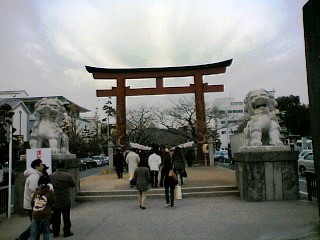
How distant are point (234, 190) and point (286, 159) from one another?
93.5 inches

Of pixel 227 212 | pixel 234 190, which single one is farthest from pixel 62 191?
pixel 234 190

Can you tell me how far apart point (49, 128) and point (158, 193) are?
14.7 feet

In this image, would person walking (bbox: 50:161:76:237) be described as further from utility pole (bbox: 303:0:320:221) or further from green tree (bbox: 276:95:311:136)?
green tree (bbox: 276:95:311:136)

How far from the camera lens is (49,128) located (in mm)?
11328

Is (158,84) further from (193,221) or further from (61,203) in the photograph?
(61,203)

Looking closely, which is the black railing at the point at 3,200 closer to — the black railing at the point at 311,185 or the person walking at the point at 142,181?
the person walking at the point at 142,181

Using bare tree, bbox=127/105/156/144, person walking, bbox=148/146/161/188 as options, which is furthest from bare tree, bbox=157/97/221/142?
person walking, bbox=148/146/161/188

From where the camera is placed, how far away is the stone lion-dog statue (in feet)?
36.7

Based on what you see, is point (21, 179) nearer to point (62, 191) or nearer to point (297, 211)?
point (62, 191)

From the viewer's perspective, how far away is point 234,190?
1223 centimetres

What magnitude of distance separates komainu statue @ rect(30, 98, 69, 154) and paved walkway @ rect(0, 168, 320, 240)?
89.7 inches

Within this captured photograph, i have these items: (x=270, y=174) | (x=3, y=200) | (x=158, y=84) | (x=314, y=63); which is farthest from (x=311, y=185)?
(x=158, y=84)

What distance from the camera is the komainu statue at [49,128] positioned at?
11.2 m

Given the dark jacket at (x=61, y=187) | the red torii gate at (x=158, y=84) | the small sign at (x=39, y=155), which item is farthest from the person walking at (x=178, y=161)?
the red torii gate at (x=158, y=84)
